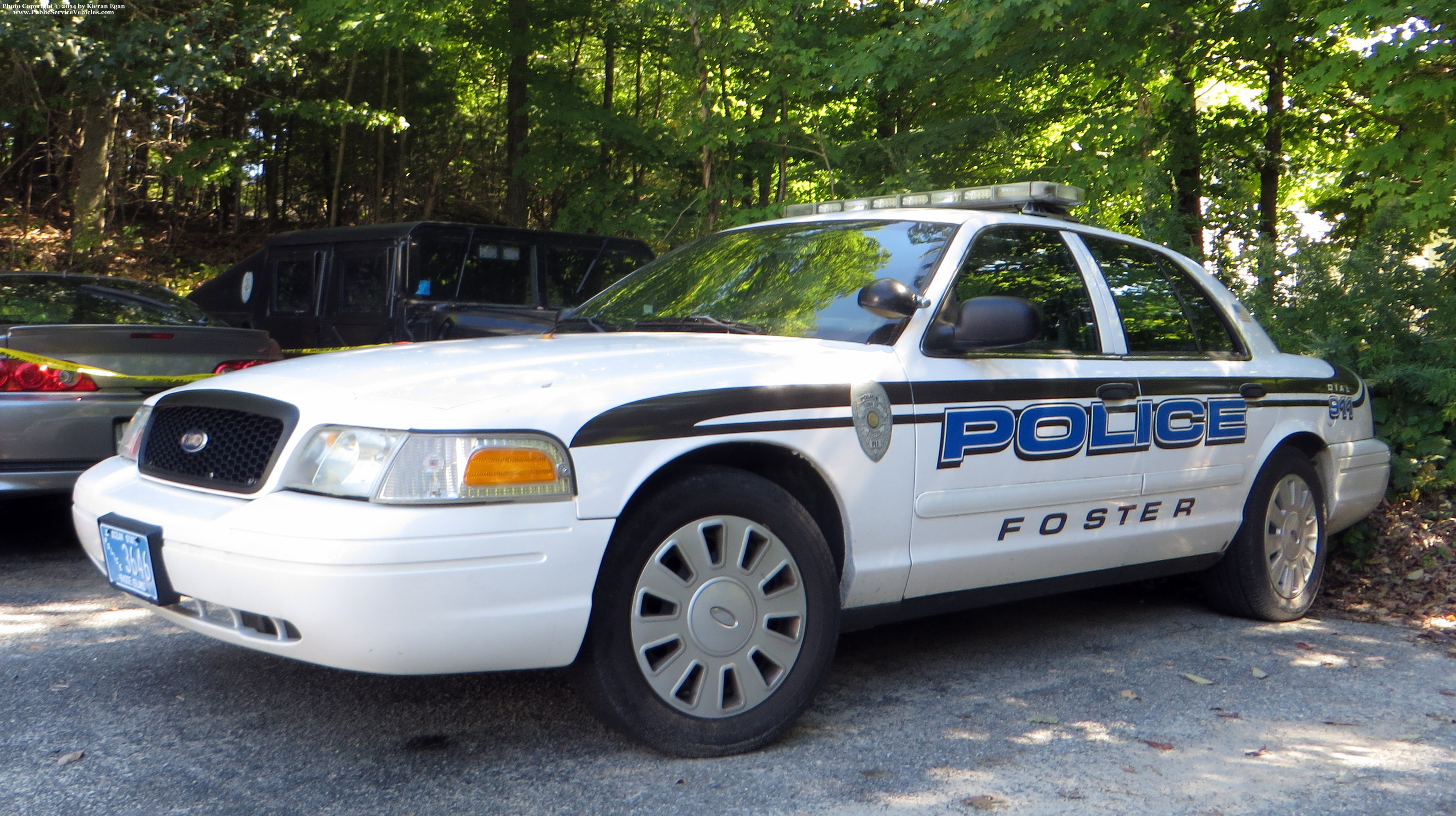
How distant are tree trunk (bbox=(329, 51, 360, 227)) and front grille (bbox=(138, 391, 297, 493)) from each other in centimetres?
1607

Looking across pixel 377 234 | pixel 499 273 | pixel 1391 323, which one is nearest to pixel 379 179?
pixel 377 234

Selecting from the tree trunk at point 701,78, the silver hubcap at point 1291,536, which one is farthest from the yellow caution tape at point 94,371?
the tree trunk at point 701,78

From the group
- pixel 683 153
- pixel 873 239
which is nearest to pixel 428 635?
pixel 873 239

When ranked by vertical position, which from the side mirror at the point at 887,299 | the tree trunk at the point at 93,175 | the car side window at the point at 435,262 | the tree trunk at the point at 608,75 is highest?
the tree trunk at the point at 608,75

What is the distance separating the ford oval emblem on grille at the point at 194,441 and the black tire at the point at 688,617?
3.80 feet

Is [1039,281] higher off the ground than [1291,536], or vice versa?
[1039,281]

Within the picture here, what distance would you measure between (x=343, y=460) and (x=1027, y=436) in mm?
2189

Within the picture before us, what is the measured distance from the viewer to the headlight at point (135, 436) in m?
3.66

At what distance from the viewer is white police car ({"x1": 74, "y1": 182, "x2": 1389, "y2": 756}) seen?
2871 millimetres

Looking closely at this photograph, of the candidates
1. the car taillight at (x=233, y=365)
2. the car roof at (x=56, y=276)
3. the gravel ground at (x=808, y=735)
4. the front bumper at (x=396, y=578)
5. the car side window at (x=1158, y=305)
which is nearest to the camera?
the front bumper at (x=396, y=578)

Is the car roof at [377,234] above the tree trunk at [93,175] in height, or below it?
below

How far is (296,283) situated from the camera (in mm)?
9555

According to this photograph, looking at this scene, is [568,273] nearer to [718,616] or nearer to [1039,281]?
[1039,281]

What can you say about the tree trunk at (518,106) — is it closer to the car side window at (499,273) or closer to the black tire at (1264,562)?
the car side window at (499,273)
